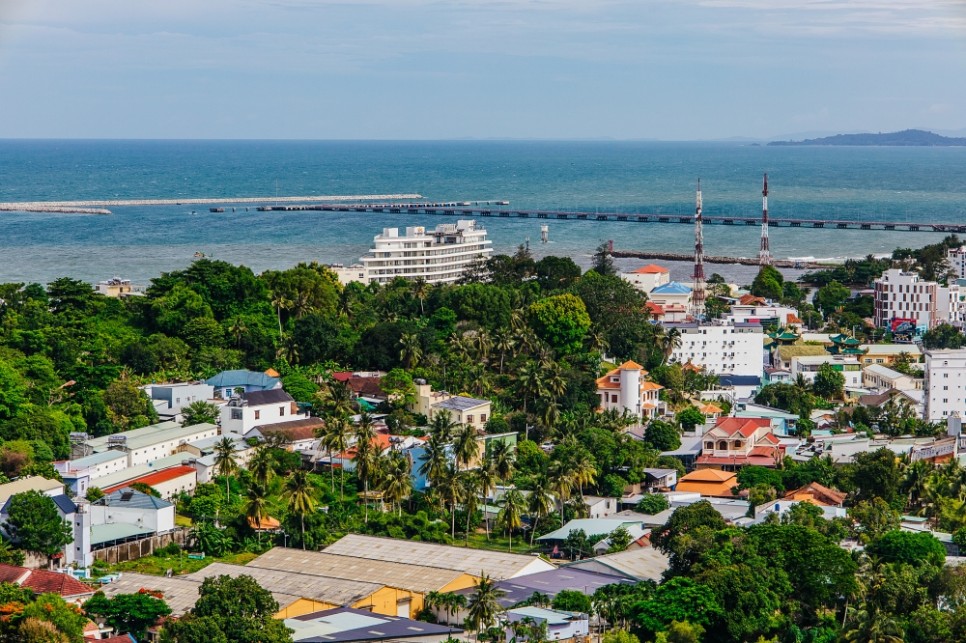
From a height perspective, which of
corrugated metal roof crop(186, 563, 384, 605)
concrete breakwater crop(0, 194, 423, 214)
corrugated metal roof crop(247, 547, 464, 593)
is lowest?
corrugated metal roof crop(247, 547, 464, 593)

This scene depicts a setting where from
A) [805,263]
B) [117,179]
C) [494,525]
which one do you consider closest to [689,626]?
[494,525]

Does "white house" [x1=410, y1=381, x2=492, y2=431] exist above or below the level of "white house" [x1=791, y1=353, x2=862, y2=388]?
above

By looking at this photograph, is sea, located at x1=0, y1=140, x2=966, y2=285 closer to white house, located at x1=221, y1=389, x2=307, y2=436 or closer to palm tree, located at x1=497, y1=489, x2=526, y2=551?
white house, located at x1=221, y1=389, x2=307, y2=436

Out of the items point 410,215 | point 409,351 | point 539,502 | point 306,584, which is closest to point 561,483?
point 539,502

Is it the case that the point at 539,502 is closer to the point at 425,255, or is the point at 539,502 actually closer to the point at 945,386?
the point at 945,386

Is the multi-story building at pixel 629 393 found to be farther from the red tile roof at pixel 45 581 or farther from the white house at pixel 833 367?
the red tile roof at pixel 45 581

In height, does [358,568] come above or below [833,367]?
below

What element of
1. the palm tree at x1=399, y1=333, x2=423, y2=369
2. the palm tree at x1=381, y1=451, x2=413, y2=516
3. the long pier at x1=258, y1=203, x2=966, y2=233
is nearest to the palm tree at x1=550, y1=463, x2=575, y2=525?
the palm tree at x1=381, y1=451, x2=413, y2=516
